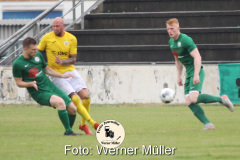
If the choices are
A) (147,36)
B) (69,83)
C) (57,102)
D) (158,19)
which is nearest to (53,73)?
(57,102)

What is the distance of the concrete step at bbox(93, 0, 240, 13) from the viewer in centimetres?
2467

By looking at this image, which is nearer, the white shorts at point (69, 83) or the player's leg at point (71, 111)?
the player's leg at point (71, 111)

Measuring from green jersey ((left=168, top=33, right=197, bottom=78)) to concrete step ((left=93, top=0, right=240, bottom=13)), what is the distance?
487 inches

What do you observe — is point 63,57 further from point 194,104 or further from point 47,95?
point 194,104

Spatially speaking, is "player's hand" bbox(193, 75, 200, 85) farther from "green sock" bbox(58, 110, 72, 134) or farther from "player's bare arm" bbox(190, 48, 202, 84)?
"green sock" bbox(58, 110, 72, 134)

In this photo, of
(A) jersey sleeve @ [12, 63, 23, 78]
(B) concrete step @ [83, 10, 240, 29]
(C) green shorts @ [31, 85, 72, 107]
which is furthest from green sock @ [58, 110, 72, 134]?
(B) concrete step @ [83, 10, 240, 29]

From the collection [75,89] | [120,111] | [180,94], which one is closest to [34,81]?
[75,89]

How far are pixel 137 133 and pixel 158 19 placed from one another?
12.5m

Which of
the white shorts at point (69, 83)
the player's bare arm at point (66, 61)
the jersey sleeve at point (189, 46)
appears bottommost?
the white shorts at point (69, 83)
